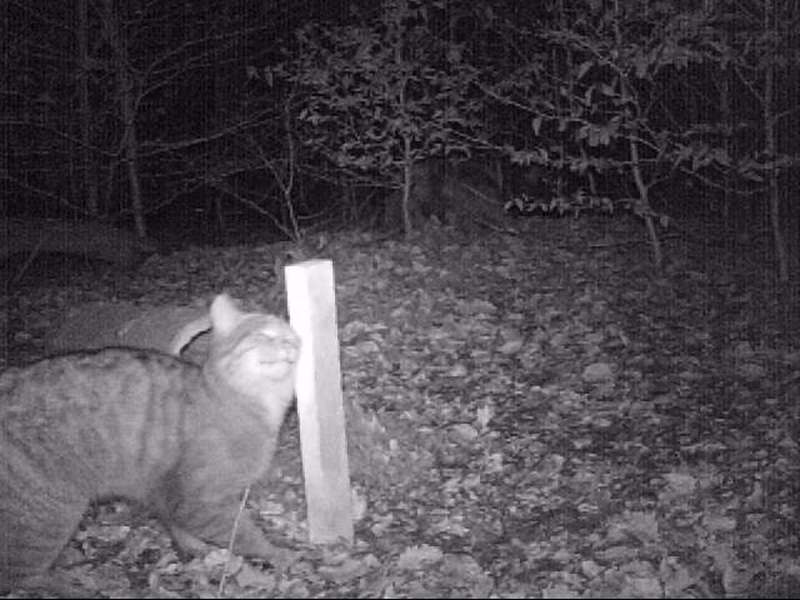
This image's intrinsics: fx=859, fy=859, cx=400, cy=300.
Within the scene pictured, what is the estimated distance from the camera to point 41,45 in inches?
542

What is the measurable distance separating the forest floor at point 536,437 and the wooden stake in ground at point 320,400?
0.67ft

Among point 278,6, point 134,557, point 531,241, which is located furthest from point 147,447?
point 278,6

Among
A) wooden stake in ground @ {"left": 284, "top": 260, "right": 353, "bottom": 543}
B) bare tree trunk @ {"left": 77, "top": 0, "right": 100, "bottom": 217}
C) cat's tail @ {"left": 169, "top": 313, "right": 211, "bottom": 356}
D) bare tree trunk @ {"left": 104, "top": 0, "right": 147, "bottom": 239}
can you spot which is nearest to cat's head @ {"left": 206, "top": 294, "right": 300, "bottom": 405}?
wooden stake in ground @ {"left": 284, "top": 260, "right": 353, "bottom": 543}

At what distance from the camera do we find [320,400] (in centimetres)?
445

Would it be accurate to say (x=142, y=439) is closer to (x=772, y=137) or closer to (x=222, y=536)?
(x=222, y=536)

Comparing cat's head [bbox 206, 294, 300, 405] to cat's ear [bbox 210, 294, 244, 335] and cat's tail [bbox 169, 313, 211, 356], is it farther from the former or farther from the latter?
cat's tail [bbox 169, 313, 211, 356]

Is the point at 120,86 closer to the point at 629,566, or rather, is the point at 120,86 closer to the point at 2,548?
the point at 2,548

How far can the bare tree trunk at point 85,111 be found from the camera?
13969 mm

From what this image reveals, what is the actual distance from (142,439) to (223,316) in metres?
0.81

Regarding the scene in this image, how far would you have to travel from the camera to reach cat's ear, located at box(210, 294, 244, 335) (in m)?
4.91

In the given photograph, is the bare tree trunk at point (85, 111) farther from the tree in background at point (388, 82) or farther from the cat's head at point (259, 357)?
the cat's head at point (259, 357)

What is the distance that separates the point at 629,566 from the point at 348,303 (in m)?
4.75

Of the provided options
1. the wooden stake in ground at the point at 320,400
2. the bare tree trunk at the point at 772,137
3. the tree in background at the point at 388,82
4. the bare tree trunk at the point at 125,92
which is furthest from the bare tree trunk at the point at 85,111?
the wooden stake in ground at the point at 320,400

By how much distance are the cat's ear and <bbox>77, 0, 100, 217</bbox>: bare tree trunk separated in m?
10.1
